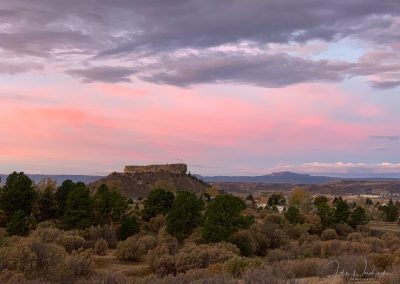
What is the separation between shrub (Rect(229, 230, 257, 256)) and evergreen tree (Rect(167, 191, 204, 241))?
163 inches

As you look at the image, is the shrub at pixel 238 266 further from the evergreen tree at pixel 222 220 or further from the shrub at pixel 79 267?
the evergreen tree at pixel 222 220

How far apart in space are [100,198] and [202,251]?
20282 millimetres

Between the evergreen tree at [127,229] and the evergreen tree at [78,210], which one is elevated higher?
the evergreen tree at [78,210]

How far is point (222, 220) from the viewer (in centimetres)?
3206

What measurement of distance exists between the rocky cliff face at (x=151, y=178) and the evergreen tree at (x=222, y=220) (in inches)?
3434

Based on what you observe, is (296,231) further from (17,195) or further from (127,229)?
(17,195)

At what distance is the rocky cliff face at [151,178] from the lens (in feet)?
412

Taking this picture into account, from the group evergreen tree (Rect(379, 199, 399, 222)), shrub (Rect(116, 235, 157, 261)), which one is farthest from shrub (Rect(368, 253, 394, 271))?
evergreen tree (Rect(379, 199, 399, 222))

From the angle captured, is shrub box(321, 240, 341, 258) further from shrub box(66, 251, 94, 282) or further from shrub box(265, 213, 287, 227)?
shrub box(265, 213, 287, 227)

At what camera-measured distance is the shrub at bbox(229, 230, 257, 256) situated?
Result: 30.9 metres

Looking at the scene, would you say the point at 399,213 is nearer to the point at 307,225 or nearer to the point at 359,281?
the point at 307,225

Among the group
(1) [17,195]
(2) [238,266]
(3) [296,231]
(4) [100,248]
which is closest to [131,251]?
(4) [100,248]

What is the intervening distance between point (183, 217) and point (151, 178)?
104 meters

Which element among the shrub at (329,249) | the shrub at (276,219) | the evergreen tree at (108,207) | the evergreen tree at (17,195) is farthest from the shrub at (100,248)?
the shrub at (276,219)
